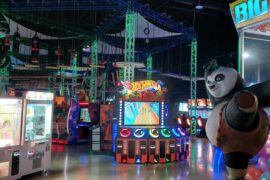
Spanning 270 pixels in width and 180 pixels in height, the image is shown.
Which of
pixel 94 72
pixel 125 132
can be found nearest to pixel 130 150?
pixel 125 132

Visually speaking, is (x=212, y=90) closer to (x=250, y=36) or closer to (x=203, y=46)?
(x=250, y=36)

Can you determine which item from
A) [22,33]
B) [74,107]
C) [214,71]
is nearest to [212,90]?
[214,71]

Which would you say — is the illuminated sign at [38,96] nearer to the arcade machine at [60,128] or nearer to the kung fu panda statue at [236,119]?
the kung fu panda statue at [236,119]

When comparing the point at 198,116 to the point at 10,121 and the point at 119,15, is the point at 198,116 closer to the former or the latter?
the point at 119,15

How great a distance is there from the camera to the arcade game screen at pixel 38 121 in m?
6.24

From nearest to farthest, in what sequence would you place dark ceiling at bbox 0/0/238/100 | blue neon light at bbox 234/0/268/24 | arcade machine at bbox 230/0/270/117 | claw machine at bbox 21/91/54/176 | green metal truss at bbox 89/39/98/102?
1. blue neon light at bbox 234/0/268/24
2. arcade machine at bbox 230/0/270/117
3. claw machine at bbox 21/91/54/176
4. dark ceiling at bbox 0/0/238/100
5. green metal truss at bbox 89/39/98/102

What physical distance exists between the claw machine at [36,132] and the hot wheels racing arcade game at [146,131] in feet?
7.79

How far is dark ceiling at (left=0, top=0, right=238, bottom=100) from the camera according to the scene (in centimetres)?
1305

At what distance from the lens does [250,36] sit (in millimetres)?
2650

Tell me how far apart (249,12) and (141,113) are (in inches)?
294

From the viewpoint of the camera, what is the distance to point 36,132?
656cm

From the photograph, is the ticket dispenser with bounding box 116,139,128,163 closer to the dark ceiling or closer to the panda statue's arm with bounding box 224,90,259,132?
the dark ceiling

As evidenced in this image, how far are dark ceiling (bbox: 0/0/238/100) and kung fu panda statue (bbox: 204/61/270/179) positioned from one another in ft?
35.4

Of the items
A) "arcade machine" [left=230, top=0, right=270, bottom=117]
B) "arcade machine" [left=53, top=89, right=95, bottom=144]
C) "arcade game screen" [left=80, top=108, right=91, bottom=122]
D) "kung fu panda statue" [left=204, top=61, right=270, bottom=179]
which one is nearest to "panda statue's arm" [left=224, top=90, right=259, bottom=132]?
"kung fu panda statue" [left=204, top=61, right=270, bottom=179]
